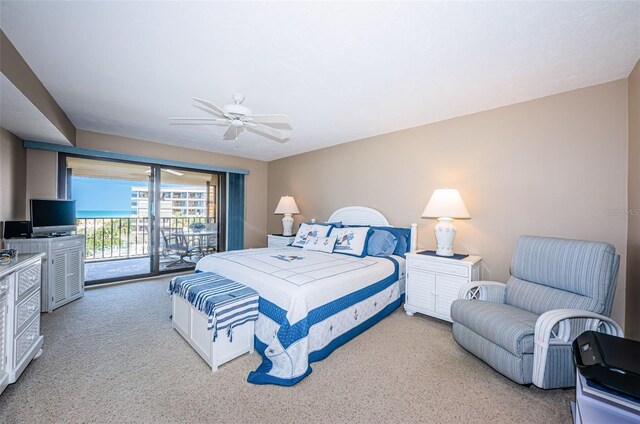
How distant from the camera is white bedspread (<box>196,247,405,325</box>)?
2.07 meters

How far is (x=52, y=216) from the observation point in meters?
3.39

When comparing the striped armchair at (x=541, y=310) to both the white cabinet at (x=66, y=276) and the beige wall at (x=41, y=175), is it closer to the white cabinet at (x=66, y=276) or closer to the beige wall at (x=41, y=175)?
Answer: the white cabinet at (x=66, y=276)

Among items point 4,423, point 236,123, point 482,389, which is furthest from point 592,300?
point 4,423

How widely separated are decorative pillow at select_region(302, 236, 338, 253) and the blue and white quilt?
18.3 inches

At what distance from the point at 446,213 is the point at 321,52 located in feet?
6.95

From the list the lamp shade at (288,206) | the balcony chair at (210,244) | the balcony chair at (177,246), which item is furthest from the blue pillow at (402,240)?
the balcony chair at (177,246)

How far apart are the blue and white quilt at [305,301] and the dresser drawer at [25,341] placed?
4.50 feet

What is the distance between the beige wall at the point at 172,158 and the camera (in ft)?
11.8

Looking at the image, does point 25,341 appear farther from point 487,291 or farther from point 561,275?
point 561,275

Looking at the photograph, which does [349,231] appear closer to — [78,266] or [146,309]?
[146,309]

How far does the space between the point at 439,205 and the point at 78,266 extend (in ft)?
15.7

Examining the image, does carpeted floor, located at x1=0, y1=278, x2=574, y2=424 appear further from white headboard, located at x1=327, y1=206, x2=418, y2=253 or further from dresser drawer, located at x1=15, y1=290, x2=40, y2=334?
white headboard, located at x1=327, y1=206, x2=418, y2=253

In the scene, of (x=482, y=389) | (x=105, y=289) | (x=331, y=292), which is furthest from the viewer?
(x=105, y=289)

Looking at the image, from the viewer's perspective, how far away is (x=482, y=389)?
1.87 m
